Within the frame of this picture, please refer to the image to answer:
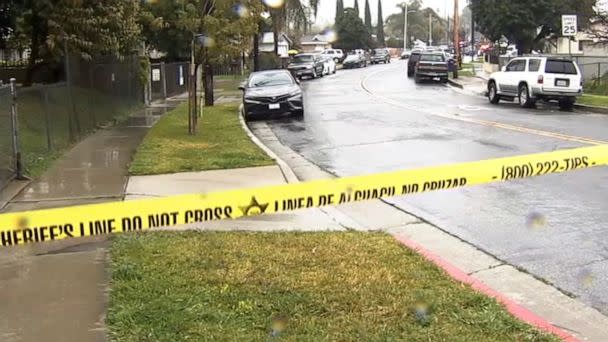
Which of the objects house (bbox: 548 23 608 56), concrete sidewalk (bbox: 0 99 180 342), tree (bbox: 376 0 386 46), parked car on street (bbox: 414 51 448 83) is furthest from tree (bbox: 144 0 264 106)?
tree (bbox: 376 0 386 46)

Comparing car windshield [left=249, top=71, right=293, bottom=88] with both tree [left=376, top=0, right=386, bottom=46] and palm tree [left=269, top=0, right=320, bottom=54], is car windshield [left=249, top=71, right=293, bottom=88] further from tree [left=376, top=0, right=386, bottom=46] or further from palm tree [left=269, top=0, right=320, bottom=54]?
tree [left=376, top=0, right=386, bottom=46]

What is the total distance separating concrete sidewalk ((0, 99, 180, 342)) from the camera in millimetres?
4447

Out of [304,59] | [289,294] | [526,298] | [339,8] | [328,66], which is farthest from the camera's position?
[339,8]

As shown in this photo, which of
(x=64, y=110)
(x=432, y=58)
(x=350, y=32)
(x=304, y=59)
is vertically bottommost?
(x=64, y=110)

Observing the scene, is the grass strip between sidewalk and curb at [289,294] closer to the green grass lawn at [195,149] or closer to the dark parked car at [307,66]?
the green grass lawn at [195,149]

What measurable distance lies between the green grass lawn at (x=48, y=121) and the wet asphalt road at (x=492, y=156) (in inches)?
173

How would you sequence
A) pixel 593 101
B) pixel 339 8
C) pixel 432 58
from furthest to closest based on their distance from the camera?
pixel 339 8 → pixel 432 58 → pixel 593 101

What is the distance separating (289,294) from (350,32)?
307 feet

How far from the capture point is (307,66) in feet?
154

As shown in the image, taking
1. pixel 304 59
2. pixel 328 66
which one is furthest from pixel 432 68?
pixel 328 66

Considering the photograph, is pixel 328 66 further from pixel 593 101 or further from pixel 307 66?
pixel 593 101

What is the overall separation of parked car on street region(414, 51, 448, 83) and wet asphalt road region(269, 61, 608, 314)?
13.7 meters

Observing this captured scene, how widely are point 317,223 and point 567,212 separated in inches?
111

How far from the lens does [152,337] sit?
4.22 m
